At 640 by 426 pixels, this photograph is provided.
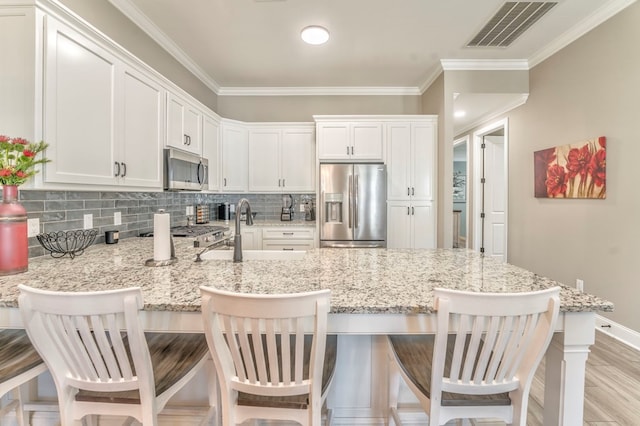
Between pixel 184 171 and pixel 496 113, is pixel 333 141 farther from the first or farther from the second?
pixel 496 113

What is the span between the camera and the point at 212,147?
12.2 ft

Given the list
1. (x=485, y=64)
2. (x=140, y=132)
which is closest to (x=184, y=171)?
(x=140, y=132)

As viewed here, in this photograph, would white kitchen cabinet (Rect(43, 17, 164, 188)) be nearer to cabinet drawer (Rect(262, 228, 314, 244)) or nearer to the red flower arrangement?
the red flower arrangement

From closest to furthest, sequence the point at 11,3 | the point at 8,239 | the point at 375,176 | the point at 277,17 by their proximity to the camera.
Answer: the point at 8,239, the point at 11,3, the point at 277,17, the point at 375,176

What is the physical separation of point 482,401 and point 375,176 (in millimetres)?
2839

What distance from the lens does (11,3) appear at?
148cm

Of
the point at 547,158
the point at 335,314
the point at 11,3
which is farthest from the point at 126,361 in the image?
the point at 547,158

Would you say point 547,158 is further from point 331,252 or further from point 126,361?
point 126,361

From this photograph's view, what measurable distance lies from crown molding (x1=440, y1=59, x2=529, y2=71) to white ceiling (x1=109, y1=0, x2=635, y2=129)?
0.07 ft

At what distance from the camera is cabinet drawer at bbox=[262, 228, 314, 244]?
376 cm

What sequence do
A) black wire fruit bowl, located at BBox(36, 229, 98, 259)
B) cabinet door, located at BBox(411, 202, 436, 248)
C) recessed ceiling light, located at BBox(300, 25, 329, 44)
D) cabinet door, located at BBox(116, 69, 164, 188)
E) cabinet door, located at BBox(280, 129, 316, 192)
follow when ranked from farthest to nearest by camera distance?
cabinet door, located at BBox(280, 129, 316, 192), cabinet door, located at BBox(411, 202, 436, 248), recessed ceiling light, located at BBox(300, 25, 329, 44), cabinet door, located at BBox(116, 69, 164, 188), black wire fruit bowl, located at BBox(36, 229, 98, 259)

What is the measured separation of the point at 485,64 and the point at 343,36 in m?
1.80

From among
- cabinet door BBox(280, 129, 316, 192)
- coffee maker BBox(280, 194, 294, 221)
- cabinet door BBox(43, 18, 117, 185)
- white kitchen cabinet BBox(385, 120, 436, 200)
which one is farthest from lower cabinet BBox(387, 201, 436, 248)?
cabinet door BBox(43, 18, 117, 185)

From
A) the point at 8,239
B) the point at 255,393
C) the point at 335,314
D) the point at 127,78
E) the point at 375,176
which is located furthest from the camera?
the point at 375,176
